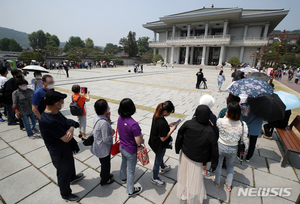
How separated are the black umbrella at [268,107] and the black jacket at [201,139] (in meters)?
1.75

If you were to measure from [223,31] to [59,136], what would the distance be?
4638 cm

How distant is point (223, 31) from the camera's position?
3853 cm

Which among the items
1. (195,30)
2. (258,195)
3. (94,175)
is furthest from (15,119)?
(195,30)

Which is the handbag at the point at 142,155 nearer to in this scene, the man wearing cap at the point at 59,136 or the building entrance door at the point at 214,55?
the man wearing cap at the point at 59,136

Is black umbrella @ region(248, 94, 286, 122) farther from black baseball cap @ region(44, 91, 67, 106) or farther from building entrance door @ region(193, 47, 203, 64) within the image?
building entrance door @ region(193, 47, 203, 64)

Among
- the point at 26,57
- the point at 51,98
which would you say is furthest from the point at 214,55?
the point at 51,98

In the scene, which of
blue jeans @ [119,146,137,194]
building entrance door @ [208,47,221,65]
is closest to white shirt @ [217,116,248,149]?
blue jeans @ [119,146,137,194]

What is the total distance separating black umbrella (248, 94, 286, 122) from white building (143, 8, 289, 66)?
40331mm

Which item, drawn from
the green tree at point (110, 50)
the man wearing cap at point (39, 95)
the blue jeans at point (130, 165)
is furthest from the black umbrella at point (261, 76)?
the green tree at point (110, 50)

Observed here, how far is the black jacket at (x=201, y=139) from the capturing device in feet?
6.17

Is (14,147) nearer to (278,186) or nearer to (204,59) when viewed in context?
(278,186)

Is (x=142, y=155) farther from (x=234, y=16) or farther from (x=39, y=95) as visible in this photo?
(x=234, y=16)

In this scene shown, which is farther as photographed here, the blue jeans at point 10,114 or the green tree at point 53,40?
the green tree at point 53,40

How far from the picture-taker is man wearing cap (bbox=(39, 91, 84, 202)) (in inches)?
73.6
